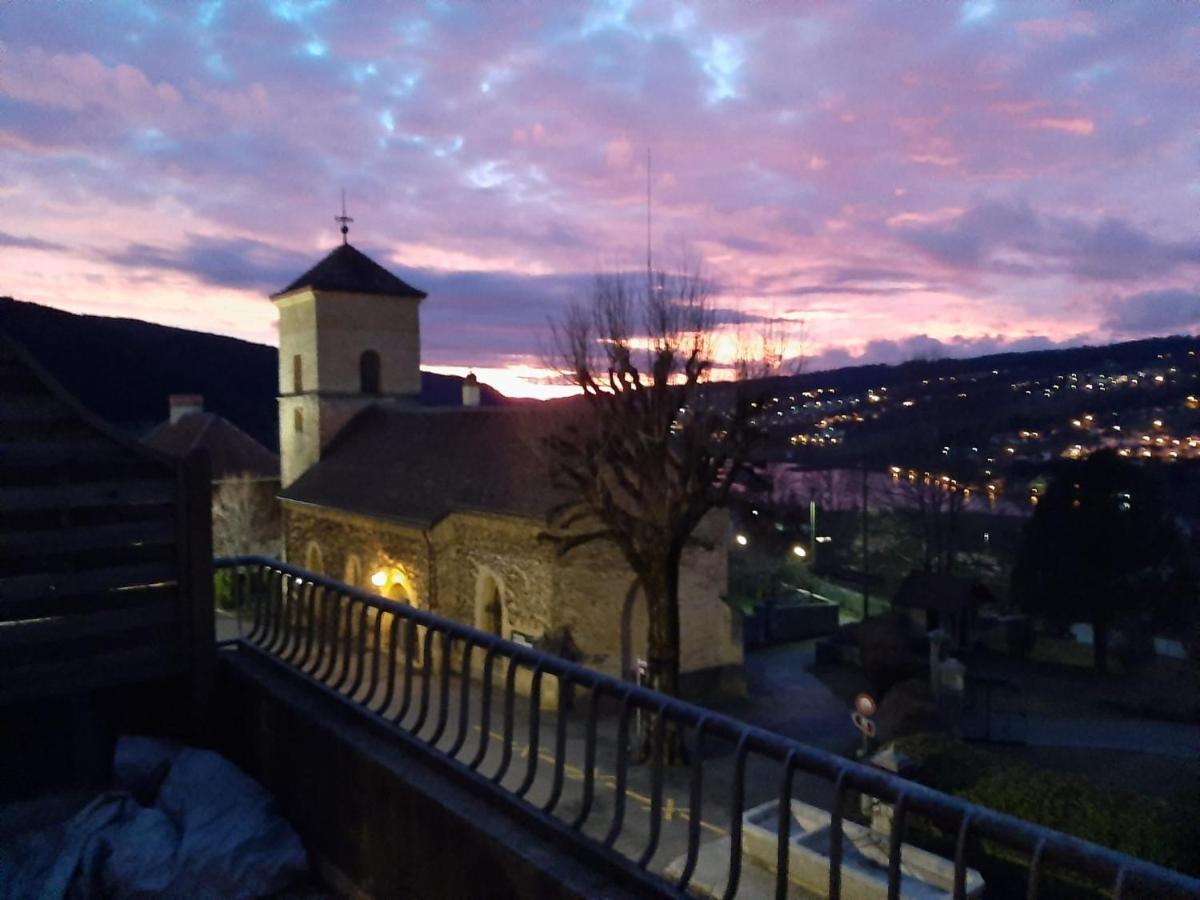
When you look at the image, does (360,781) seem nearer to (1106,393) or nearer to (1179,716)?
(1179,716)

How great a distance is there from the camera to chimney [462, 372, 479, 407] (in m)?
31.2

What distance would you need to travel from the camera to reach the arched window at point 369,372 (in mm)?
28641

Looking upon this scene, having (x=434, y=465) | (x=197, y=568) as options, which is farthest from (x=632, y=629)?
(x=197, y=568)

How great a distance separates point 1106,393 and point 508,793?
5160 centimetres

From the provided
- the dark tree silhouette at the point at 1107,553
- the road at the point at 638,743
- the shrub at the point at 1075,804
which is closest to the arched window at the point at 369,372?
the road at the point at 638,743

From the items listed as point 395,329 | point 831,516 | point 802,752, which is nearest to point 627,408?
point 802,752

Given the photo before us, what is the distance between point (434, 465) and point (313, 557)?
585 centimetres

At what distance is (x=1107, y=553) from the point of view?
2566 centimetres

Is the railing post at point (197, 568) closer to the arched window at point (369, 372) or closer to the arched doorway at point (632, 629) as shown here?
the arched doorway at point (632, 629)

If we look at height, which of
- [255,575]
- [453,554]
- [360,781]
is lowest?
[453,554]

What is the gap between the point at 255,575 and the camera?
5.53 meters

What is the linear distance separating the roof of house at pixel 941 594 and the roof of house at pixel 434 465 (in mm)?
14139

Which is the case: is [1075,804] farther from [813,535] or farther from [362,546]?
[813,535]

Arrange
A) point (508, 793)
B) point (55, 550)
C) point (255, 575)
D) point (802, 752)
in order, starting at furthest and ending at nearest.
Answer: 1. point (255, 575)
2. point (55, 550)
3. point (508, 793)
4. point (802, 752)
